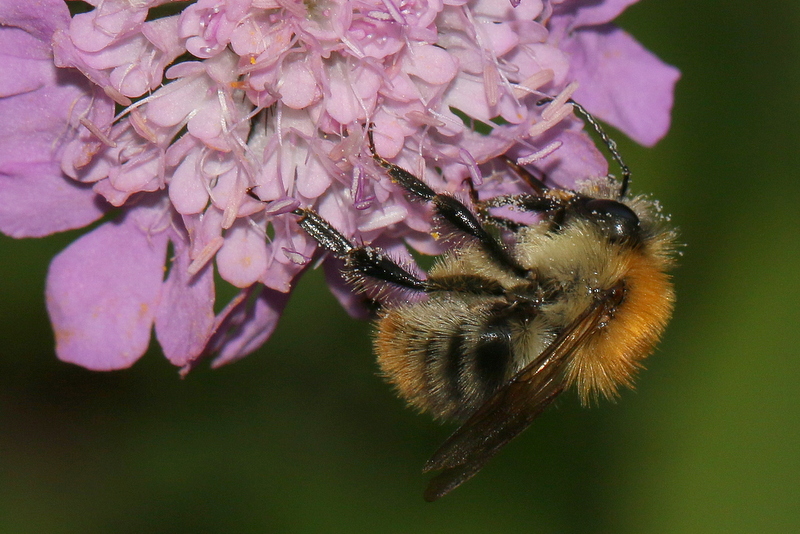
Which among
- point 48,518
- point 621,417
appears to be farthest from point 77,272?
point 621,417

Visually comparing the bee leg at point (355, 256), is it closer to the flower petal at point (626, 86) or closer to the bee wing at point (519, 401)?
the bee wing at point (519, 401)

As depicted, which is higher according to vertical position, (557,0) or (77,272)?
(557,0)

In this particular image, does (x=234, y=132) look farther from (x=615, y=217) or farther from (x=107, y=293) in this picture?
(x=615, y=217)

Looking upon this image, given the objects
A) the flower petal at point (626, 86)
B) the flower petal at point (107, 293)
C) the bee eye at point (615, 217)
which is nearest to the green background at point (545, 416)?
the flower petal at point (626, 86)

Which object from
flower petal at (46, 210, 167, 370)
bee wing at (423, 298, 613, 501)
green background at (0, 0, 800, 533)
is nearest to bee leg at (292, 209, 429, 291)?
bee wing at (423, 298, 613, 501)

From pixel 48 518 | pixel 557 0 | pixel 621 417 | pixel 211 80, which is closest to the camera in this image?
pixel 211 80

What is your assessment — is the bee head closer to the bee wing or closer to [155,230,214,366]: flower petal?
the bee wing

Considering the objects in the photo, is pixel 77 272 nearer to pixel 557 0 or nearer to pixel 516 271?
pixel 516 271
